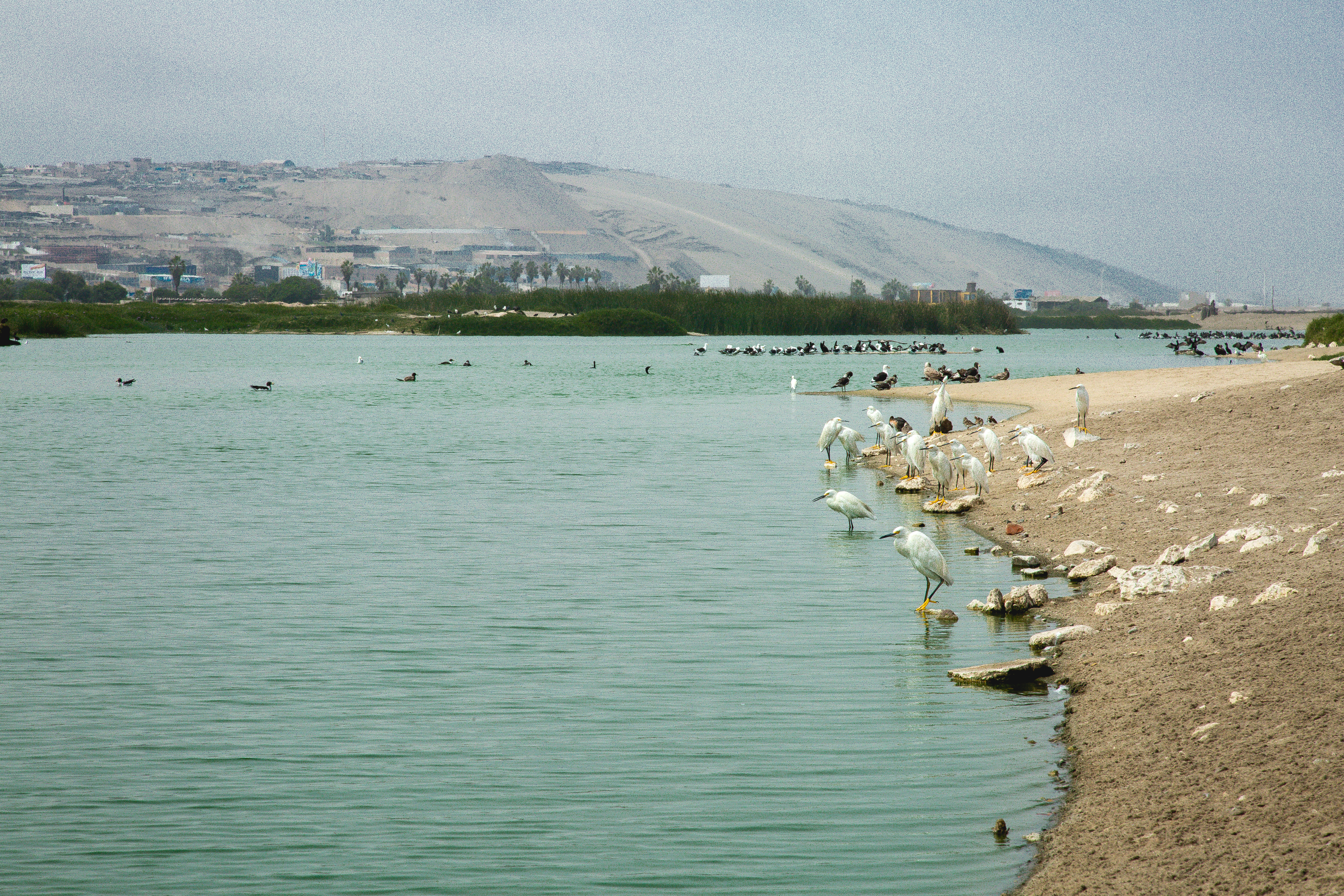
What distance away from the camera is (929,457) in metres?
20.6

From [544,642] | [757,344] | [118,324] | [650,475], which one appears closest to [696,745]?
[544,642]

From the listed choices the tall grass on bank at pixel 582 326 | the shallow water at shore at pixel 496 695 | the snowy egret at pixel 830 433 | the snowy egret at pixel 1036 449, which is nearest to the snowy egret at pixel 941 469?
the shallow water at shore at pixel 496 695

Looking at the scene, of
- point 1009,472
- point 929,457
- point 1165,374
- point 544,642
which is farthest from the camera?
point 1165,374

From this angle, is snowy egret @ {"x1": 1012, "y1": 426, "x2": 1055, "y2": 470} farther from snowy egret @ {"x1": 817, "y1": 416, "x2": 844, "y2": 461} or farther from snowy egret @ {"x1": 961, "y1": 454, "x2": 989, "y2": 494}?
snowy egret @ {"x1": 817, "y1": 416, "x2": 844, "y2": 461}

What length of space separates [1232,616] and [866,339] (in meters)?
113

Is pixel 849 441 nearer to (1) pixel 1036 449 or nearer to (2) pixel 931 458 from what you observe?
(1) pixel 1036 449

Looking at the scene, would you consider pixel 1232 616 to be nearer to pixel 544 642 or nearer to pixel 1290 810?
pixel 1290 810

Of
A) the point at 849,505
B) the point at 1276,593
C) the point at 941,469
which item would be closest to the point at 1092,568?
the point at 1276,593

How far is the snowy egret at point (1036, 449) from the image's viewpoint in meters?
21.6

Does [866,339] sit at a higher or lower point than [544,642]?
higher

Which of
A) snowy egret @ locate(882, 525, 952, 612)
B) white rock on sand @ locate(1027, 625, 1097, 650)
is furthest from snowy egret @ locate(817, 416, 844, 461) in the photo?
white rock on sand @ locate(1027, 625, 1097, 650)

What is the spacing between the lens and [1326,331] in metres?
62.9

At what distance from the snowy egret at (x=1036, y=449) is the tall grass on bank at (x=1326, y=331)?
153 ft

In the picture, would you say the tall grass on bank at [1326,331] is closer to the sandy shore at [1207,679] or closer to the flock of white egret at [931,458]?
the flock of white egret at [931,458]
